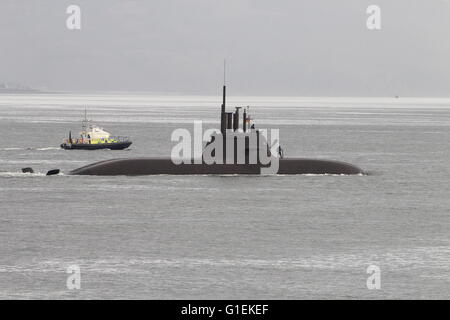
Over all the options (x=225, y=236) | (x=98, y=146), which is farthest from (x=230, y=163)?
(x=98, y=146)

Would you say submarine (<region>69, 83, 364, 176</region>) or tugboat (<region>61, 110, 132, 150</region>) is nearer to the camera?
submarine (<region>69, 83, 364, 176</region>)

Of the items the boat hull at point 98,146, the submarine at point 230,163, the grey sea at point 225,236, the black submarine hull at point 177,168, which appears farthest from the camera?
the boat hull at point 98,146

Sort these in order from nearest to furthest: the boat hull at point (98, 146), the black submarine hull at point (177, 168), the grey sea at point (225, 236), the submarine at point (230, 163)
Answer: the grey sea at point (225, 236) → the submarine at point (230, 163) → the black submarine hull at point (177, 168) → the boat hull at point (98, 146)

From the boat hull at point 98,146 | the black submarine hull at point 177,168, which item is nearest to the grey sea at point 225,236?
the black submarine hull at point 177,168

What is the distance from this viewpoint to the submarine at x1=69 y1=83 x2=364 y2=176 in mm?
68625

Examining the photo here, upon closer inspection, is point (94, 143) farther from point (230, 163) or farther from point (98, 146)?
point (230, 163)

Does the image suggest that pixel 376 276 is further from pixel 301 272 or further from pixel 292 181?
pixel 292 181

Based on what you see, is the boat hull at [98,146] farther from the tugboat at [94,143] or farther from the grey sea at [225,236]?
the grey sea at [225,236]

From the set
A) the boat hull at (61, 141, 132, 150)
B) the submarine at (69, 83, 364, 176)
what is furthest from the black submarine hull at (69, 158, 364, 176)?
the boat hull at (61, 141, 132, 150)

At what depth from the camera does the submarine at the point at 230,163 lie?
68.6m

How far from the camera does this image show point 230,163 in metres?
70.4

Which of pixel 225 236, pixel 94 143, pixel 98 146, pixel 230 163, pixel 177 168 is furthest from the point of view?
pixel 94 143

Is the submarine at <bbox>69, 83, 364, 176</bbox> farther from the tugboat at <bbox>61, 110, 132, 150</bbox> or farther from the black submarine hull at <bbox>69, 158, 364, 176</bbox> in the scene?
the tugboat at <bbox>61, 110, 132, 150</bbox>
